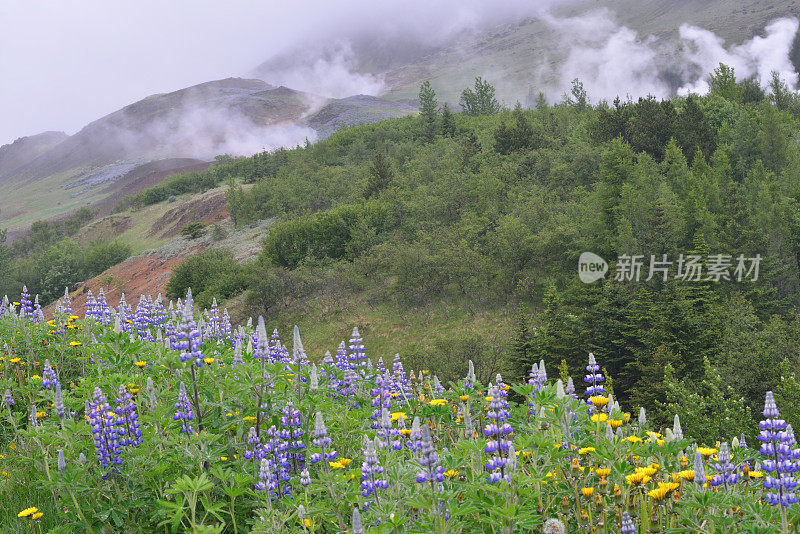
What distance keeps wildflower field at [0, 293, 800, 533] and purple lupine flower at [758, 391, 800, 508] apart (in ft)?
0.05

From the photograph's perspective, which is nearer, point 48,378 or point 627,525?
point 627,525

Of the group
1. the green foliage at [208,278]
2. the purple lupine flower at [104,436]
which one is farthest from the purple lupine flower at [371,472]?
the green foliage at [208,278]

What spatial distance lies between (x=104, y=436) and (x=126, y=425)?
10.0 inches

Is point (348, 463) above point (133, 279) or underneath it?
above

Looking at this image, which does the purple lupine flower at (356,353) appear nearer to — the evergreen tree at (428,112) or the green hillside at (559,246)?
the green hillside at (559,246)

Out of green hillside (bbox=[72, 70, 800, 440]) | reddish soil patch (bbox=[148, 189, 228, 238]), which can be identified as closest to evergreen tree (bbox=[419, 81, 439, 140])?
green hillside (bbox=[72, 70, 800, 440])

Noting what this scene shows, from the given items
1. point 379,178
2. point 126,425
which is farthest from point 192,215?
point 126,425

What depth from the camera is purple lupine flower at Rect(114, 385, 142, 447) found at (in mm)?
4480

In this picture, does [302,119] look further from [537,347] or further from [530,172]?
[537,347]

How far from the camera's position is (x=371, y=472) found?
10.8 feet

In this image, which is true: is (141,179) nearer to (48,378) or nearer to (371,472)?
(48,378)

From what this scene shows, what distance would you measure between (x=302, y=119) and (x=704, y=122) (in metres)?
156

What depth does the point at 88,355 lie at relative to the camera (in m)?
7.26

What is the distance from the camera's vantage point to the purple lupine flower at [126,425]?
14.7 ft
